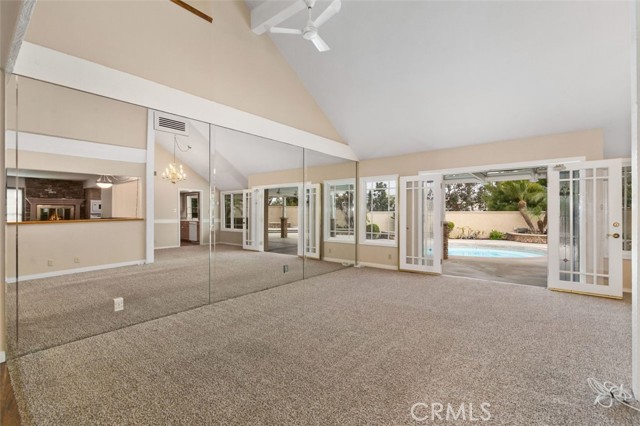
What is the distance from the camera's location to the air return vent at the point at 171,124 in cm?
357

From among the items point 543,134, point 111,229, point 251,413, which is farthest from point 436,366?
point 543,134

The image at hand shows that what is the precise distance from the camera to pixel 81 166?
3.06 m

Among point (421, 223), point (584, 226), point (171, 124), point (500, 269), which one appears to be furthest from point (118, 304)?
point (500, 269)

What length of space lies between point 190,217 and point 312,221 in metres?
2.68

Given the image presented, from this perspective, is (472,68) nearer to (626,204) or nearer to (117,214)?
(626,204)

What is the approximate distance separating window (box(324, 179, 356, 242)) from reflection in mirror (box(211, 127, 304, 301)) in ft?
3.48

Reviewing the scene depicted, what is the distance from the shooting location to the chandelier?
12.1ft

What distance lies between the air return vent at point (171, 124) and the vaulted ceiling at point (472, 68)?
234 centimetres

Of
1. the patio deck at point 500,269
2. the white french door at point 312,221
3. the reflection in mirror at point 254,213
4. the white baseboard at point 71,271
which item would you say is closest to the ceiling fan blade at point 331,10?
the reflection in mirror at point 254,213

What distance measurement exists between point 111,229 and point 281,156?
2.97 m

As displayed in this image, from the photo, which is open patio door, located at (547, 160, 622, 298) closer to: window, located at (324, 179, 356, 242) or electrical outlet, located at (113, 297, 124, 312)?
window, located at (324, 179, 356, 242)

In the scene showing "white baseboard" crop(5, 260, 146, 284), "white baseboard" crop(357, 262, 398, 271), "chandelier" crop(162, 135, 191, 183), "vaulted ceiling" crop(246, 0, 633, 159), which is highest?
"vaulted ceiling" crop(246, 0, 633, 159)

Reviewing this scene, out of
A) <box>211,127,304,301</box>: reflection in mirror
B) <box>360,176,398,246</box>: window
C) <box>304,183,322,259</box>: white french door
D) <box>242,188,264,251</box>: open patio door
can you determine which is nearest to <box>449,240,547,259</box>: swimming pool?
<box>360,176,398,246</box>: window

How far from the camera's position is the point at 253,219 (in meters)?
5.18
